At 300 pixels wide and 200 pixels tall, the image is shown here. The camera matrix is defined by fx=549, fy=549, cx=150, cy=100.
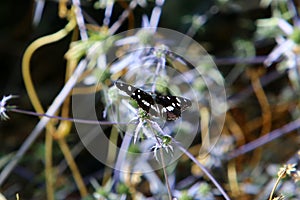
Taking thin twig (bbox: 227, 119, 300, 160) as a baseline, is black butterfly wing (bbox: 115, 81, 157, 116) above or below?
above

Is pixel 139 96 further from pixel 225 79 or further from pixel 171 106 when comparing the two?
pixel 225 79

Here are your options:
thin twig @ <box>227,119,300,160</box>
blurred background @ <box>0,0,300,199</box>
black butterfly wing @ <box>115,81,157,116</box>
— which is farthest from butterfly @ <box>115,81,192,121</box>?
thin twig @ <box>227,119,300,160</box>

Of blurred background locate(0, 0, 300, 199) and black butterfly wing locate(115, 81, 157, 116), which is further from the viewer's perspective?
blurred background locate(0, 0, 300, 199)

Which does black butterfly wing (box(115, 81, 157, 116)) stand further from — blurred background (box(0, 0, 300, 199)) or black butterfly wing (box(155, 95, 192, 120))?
blurred background (box(0, 0, 300, 199))

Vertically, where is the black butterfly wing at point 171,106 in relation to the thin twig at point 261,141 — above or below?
above

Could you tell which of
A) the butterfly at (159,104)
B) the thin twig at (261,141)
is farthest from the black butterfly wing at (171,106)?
the thin twig at (261,141)

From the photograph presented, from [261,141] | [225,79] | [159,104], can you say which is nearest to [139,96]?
[159,104]

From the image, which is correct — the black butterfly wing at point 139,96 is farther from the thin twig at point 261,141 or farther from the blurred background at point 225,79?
the thin twig at point 261,141

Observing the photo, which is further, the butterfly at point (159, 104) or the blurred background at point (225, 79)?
the blurred background at point (225, 79)
